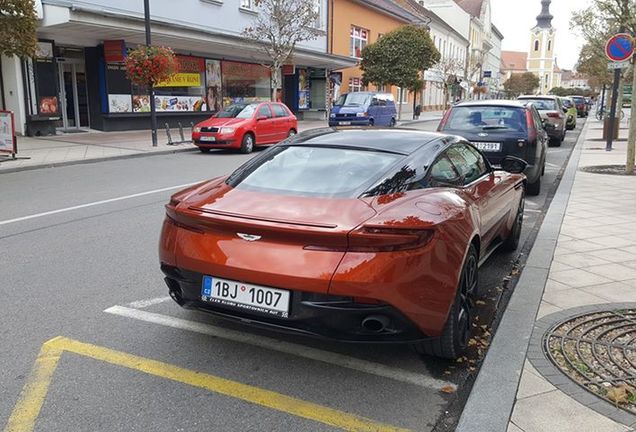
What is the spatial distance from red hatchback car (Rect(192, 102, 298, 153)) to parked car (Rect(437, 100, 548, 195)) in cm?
778

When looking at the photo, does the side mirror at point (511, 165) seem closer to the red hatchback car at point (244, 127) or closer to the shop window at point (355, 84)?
the red hatchback car at point (244, 127)

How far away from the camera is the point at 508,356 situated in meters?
3.53

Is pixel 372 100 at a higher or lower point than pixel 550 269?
higher

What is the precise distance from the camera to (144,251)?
5883 mm

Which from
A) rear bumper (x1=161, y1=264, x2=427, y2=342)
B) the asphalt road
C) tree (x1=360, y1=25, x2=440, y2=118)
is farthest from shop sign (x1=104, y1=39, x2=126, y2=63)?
tree (x1=360, y1=25, x2=440, y2=118)

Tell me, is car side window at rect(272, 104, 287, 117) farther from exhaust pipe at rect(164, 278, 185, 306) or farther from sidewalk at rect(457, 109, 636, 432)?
exhaust pipe at rect(164, 278, 185, 306)

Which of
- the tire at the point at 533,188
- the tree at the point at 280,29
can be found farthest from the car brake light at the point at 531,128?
the tree at the point at 280,29

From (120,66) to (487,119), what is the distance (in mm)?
15803

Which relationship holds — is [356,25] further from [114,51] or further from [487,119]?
[487,119]

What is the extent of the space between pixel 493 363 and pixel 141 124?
69.3 feet

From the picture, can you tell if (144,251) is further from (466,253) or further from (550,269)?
(550,269)

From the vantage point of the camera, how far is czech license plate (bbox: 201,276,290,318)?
3.07 m

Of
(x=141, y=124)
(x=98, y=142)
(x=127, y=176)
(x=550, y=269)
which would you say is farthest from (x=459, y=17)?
(x=550, y=269)

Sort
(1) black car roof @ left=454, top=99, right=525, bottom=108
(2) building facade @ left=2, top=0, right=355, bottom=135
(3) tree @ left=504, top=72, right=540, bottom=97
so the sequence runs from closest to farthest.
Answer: (1) black car roof @ left=454, top=99, right=525, bottom=108 < (2) building facade @ left=2, top=0, right=355, bottom=135 < (3) tree @ left=504, top=72, right=540, bottom=97
